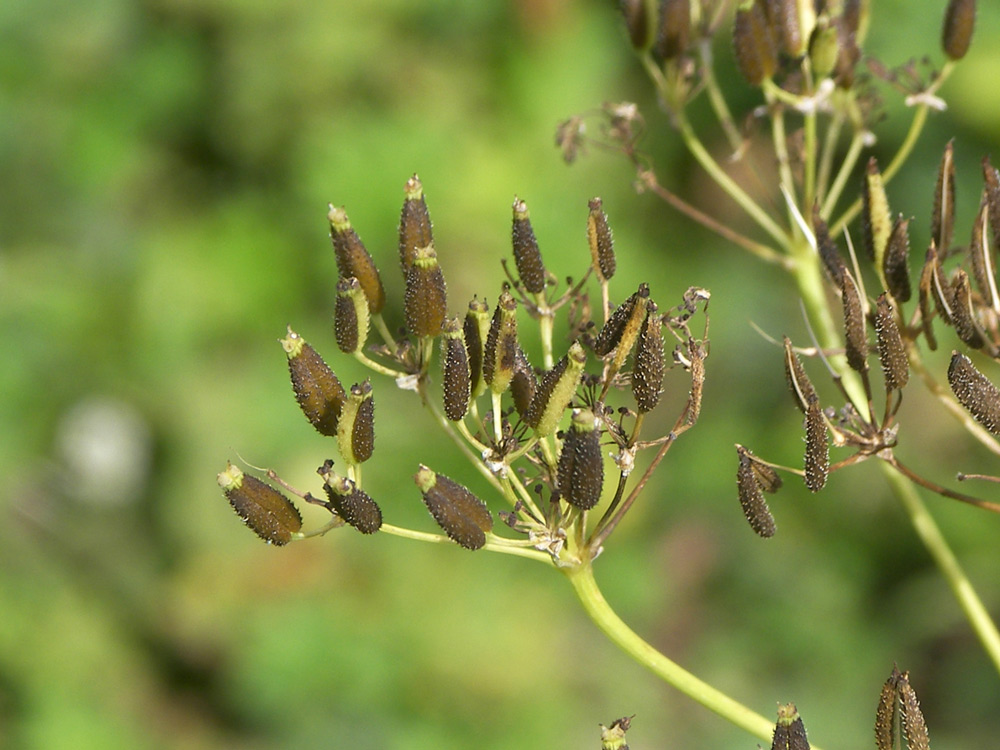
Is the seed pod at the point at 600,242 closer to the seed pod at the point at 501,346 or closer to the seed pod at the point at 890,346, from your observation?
the seed pod at the point at 501,346

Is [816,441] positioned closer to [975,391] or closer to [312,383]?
[975,391]

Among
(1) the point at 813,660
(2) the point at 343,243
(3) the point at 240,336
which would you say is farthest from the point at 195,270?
(2) the point at 343,243

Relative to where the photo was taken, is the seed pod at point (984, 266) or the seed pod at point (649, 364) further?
the seed pod at point (984, 266)

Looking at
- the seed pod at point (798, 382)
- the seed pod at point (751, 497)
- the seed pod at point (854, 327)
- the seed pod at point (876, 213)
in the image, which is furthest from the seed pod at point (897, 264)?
the seed pod at point (751, 497)

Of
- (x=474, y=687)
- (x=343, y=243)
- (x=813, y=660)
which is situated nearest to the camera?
(x=343, y=243)

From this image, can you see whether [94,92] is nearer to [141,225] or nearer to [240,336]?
[141,225]

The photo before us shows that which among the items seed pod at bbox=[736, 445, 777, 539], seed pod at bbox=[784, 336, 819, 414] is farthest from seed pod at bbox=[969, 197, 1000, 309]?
seed pod at bbox=[736, 445, 777, 539]
